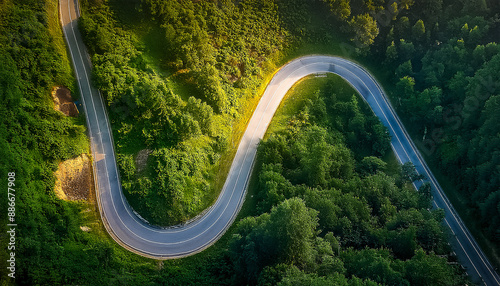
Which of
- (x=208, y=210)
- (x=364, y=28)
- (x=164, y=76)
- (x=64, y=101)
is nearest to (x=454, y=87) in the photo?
(x=364, y=28)

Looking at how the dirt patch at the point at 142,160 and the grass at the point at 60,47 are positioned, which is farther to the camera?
the grass at the point at 60,47

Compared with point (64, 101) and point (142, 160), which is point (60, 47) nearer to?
point (64, 101)

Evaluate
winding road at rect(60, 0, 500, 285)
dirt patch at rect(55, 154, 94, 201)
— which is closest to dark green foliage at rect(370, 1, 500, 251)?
winding road at rect(60, 0, 500, 285)

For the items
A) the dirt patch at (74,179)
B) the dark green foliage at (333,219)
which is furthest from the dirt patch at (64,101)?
the dark green foliage at (333,219)

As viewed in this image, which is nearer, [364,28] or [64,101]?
[64,101]

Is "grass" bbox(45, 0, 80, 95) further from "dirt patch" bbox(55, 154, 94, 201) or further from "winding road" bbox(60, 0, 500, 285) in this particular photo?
"dirt patch" bbox(55, 154, 94, 201)

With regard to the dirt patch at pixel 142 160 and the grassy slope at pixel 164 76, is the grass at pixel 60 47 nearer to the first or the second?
the grassy slope at pixel 164 76
